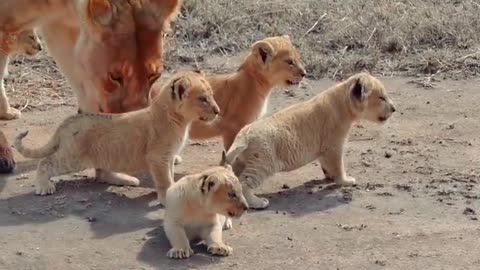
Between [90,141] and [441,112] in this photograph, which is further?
[441,112]

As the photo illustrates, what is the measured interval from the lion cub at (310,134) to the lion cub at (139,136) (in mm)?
313

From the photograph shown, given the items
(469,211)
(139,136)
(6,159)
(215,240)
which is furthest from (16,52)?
(469,211)

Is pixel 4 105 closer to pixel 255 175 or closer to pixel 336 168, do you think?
pixel 255 175

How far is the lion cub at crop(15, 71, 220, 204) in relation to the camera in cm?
632

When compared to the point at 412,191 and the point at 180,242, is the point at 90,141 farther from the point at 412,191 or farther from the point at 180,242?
the point at 412,191

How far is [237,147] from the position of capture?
21.0 feet

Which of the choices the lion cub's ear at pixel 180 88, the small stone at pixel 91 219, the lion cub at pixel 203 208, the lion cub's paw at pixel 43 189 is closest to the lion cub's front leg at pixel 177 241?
the lion cub at pixel 203 208

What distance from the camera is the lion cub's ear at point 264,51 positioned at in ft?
23.1

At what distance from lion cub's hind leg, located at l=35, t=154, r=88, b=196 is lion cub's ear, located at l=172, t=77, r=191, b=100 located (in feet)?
2.07

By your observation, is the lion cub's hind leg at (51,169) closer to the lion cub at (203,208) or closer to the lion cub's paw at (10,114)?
the lion cub at (203,208)

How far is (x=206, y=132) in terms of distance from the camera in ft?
22.9

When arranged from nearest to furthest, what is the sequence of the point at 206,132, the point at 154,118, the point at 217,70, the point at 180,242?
1. the point at 180,242
2. the point at 154,118
3. the point at 206,132
4. the point at 217,70

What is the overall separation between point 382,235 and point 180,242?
1.01 meters

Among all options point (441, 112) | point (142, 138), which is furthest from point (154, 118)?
point (441, 112)
